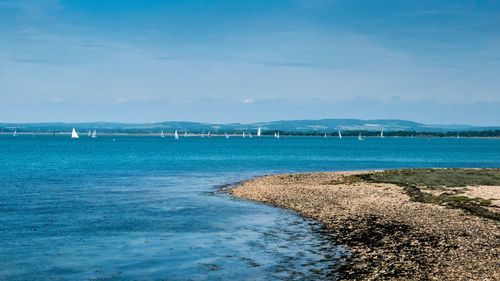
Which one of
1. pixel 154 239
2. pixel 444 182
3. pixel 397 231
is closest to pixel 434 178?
pixel 444 182

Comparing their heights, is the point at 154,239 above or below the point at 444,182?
below

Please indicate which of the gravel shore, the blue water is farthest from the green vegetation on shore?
the blue water

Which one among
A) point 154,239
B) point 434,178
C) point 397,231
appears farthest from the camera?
point 434,178

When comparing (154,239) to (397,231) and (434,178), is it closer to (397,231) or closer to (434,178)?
(397,231)

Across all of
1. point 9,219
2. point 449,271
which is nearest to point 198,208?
point 9,219

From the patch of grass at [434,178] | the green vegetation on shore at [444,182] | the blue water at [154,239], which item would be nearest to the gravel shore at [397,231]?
the green vegetation on shore at [444,182]

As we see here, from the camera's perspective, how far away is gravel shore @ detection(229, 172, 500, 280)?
2497cm

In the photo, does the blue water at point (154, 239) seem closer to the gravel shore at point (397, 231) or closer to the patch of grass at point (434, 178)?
the gravel shore at point (397, 231)

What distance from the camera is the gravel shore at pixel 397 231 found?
25.0 metres

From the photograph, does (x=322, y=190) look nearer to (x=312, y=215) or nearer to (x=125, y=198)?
(x=312, y=215)

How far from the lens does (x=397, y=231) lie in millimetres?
34188

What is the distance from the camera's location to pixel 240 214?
44125 millimetres

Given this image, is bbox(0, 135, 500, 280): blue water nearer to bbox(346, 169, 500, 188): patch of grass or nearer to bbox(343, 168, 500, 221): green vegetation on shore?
bbox(343, 168, 500, 221): green vegetation on shore

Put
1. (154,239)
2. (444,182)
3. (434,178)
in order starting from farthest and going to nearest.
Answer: (434,178), (444,182), (154,239)
